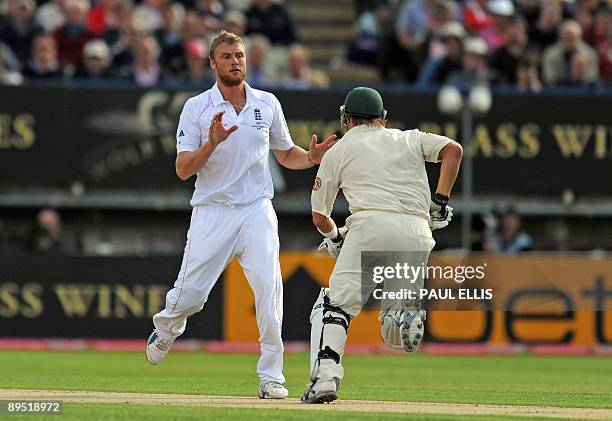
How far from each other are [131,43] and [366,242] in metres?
11.9

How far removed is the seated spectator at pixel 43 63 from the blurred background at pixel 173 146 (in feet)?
0.08

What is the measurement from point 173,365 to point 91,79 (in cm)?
545

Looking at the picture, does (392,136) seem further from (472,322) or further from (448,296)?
(472,322)

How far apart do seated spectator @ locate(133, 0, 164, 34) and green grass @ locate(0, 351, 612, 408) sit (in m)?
4.99

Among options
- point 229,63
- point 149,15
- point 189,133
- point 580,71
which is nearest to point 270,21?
point 149,15

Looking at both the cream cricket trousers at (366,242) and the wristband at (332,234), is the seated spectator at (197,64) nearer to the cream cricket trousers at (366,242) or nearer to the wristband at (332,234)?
the wristband at (332,234)

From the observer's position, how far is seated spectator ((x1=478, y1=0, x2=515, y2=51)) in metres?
22.6

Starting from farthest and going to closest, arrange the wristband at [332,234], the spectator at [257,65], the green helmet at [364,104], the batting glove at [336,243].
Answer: the spectator at [257,65] → the batting glove at [336,243] → the wristband at [332,234] → the green helmet at [364,104]

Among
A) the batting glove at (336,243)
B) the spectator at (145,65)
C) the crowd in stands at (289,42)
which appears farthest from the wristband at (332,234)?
the spectator at (145,65)

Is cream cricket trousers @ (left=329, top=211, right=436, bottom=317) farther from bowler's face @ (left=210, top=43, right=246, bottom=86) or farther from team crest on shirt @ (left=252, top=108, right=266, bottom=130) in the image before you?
bowler's face @ (left=210, top=43, right=246, bottom=86)

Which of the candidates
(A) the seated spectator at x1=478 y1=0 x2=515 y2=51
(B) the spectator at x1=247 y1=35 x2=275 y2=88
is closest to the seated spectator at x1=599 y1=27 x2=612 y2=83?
(A) the seated spectator at x1=478 y1=0 x2=515 y2=51

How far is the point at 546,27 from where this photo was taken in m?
23.0

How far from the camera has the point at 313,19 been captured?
24875 millimetres

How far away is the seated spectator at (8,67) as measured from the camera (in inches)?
837
